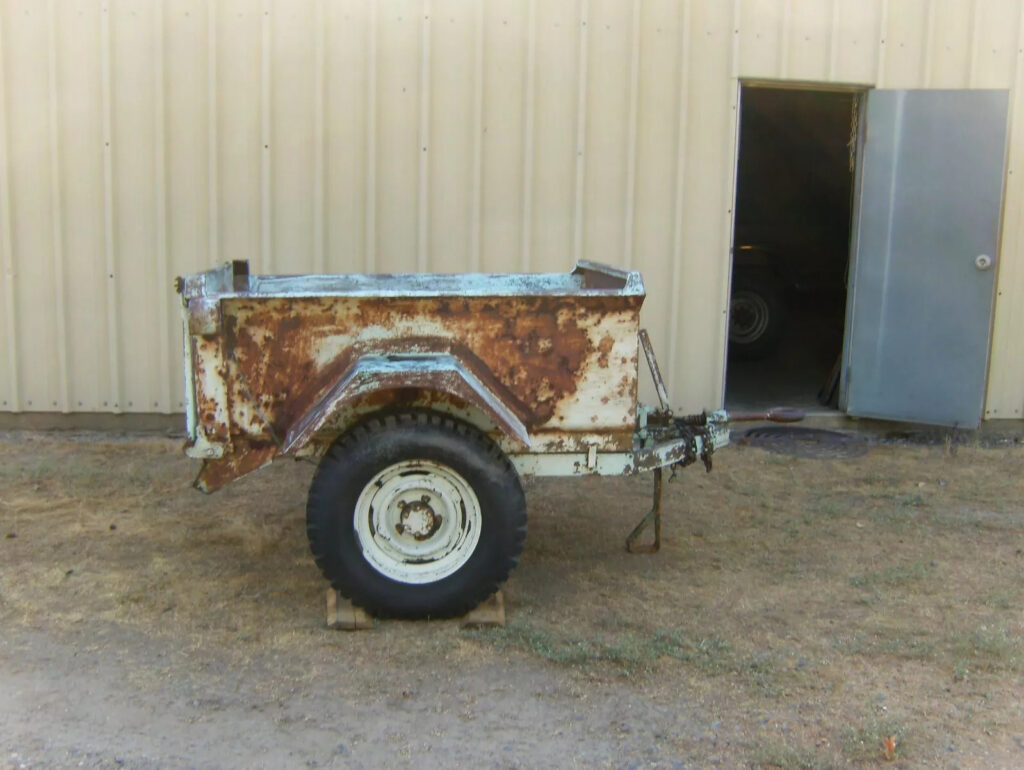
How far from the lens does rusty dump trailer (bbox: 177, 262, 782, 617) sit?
4.25m

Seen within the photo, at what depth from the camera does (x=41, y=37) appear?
6.96m

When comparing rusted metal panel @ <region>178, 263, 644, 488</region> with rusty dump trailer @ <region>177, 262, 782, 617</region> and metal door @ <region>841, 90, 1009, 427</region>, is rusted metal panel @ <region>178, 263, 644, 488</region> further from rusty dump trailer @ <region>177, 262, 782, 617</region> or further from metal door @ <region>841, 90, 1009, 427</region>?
metal door @ <region>841, 90, 1009, 427</region>

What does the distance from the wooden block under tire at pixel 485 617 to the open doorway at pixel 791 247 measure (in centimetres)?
444

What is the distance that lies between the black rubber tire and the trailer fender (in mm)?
6355

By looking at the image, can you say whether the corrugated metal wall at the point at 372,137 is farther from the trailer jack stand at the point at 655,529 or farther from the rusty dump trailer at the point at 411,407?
the rusty dump trailer at the point at 411,407

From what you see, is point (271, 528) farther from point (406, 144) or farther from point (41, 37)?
point (41, 37)

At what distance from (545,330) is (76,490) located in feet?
11.0

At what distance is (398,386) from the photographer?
417cm

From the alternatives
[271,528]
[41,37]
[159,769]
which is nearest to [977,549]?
[271,528]

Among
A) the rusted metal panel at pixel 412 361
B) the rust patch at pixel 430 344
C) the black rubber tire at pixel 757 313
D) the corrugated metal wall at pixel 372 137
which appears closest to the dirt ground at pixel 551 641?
the rusted metal panel at pixel 412 361

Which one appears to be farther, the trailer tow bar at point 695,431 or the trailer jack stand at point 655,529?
the trailer jack stand at point 655,529

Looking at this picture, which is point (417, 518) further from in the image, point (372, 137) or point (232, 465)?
point (372, 137)

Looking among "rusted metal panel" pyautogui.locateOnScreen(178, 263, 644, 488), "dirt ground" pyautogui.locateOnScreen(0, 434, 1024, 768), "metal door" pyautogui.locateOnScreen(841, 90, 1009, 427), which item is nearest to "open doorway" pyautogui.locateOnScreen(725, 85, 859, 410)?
"metal door" pyautogui.locateOnScreen(841, 90, 1009, 427)

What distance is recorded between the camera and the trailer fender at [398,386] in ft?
13.5
